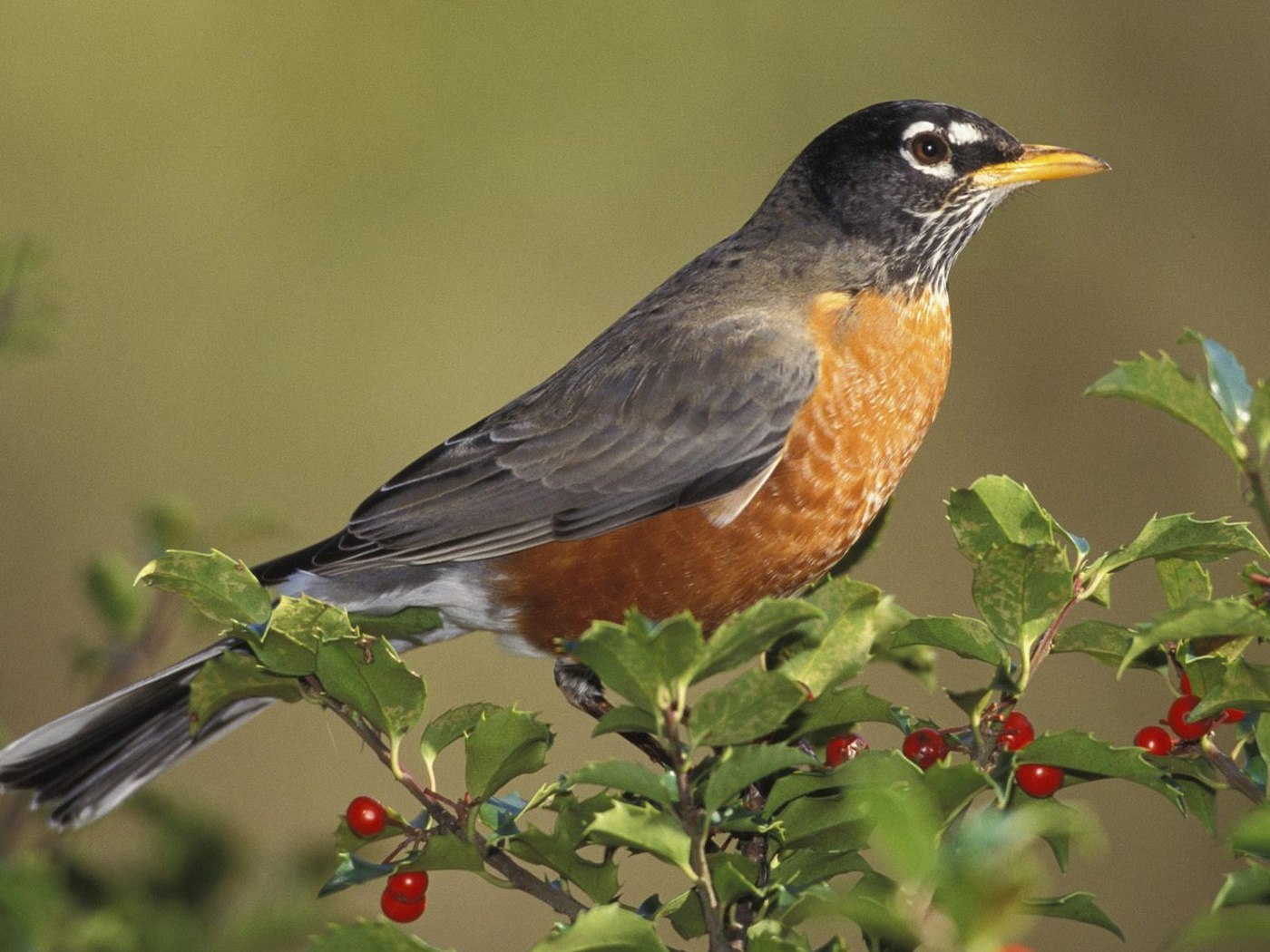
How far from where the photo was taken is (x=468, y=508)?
2801 mm

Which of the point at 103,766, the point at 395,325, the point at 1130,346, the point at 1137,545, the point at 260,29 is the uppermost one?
the point at 260,29

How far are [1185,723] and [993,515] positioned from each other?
306 millimetres

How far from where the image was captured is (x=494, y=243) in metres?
5.04

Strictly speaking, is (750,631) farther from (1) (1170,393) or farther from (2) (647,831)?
(1) (1170,393)

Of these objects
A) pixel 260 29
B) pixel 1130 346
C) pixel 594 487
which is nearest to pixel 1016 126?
pixel 1130 346

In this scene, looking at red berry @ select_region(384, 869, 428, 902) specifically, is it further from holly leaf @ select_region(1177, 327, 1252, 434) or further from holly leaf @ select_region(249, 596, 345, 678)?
holly leaf @ select_region(1177, 327, 1252, 434)

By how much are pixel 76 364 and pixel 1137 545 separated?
4.05m

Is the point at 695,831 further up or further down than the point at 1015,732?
further up

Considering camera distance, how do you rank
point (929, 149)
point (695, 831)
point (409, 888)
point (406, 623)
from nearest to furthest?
point (695, 831) → point (409, 888) → point (406, 623) → point (929, 149)

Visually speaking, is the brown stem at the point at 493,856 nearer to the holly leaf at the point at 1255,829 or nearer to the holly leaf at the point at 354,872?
the holly leaf at the point at 354,872

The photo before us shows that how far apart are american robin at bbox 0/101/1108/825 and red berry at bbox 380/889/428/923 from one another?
2.36 feet

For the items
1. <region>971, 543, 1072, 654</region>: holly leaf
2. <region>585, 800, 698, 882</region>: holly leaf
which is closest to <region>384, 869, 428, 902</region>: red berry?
<region>585, 800, 698, 882</region>: holly leaf

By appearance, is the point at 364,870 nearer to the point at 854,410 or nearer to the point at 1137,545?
the point at 1137,545

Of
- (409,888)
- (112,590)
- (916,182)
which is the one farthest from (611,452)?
(409,888)
